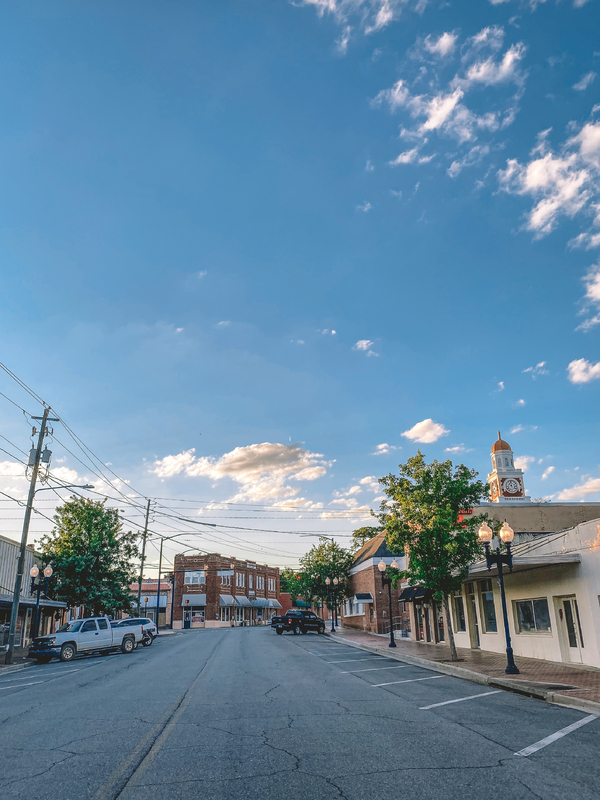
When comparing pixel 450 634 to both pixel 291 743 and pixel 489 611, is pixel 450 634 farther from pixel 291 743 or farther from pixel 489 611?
pixel 291 743

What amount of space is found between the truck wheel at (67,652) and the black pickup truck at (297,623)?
2336 cm

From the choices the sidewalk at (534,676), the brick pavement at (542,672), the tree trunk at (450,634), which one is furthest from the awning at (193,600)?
the tree trunk at (450,634)

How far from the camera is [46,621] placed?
133ft

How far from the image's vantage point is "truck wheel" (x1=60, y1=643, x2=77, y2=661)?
2500 cm

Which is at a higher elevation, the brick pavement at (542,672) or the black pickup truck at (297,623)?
the black pickup truck at (297,623)

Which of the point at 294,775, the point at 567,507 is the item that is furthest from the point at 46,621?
the point at 294,775

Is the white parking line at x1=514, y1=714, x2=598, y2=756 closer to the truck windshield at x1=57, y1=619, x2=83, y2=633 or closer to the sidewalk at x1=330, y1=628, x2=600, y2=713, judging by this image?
the sidewalk at x1=330, y1=628, x2=600, y2=713

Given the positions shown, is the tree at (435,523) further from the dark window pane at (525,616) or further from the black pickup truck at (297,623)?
the black pickup truck at (297,623)

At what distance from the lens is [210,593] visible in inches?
3093

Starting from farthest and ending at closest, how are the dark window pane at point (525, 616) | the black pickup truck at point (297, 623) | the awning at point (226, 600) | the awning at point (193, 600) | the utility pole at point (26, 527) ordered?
the awning at point (226, 600), the awning at point (193, 600), the black pickup truck at point (297, 623), the utility pole at point (26, 527), the dark window pane at point (525, 616)

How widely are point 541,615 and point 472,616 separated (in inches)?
295

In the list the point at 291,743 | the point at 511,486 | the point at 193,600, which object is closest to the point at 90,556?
the point at 291,743

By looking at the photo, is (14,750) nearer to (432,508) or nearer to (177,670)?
(177,670)

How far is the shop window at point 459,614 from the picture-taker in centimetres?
3003
